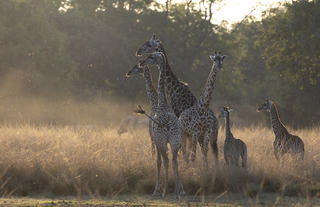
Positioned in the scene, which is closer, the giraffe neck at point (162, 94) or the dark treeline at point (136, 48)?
the giraffe neck at point (162, 94)

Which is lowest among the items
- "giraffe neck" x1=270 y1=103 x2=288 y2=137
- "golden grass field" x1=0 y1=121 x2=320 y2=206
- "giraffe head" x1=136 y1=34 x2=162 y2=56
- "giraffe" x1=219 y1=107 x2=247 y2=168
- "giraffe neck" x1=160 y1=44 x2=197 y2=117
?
"golden grass field" x1=0 y1=121 x2=320 y2=206

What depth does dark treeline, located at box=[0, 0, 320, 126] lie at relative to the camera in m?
24.4

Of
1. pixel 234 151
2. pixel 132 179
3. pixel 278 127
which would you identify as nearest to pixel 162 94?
pixel 132 179

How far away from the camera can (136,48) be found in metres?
38.9

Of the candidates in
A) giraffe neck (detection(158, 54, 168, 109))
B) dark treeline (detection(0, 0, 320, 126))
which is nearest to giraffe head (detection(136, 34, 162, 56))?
giraffe neck (detection(158, 54, 168, 109))

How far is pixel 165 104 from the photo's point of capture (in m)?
9.21

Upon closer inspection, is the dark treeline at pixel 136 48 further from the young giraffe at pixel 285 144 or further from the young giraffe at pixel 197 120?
the young giraffe at pixel 197 120

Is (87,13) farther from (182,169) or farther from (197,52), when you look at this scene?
(182,169)

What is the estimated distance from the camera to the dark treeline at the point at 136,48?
2442cm

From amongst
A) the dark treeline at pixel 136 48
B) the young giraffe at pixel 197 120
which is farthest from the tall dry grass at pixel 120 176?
the dark treeline at pixel 136 48

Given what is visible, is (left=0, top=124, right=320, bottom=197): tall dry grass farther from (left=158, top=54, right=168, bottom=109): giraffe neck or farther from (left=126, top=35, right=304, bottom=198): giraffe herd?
(left=158, top=54, right=168, bottom=109): giraffe neck

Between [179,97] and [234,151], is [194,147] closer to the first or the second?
[234,151]

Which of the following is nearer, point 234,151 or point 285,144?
point 234,151

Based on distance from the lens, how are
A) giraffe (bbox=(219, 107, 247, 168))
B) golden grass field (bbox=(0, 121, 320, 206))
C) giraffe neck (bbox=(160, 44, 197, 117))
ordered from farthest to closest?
giraffe neck (bbox=(160, 44, 197, 117)) < giraffe (bbox=(219, 107, 247, 168)) < golden grass field (bbox=(0, 121, 320, 206))
